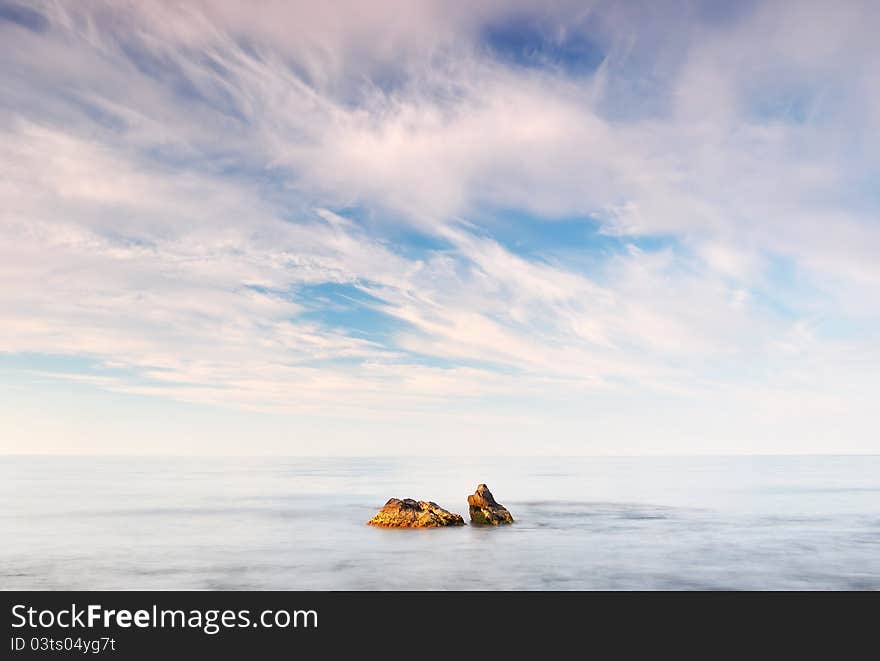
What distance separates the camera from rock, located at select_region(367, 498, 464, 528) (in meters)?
43.8

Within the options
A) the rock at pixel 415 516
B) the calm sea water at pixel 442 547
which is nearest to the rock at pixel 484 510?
the calm sea water at pixel 442 547

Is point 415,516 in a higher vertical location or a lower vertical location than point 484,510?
lower

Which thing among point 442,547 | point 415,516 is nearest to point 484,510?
point 415,516

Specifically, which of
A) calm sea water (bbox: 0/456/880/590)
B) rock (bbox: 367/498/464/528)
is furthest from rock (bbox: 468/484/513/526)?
rock (bbox: 367/498/464/528)

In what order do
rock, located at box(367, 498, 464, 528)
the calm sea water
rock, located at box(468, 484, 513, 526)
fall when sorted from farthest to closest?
rock, located at box(468, 484, 513, 526) → rock, located at box(367, 498, 464, 528) → the calm sea water

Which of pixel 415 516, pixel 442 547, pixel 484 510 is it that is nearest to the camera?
pixel 442 547

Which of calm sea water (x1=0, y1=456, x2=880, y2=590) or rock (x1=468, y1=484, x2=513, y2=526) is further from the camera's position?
rock (x1=468, y1=484, x2=513, y2=526)

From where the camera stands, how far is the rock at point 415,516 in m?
43.8

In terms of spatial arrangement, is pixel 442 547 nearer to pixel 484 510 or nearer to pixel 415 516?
pixel 415 516

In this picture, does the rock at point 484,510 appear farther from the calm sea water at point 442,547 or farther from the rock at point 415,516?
the rock at point 415,516

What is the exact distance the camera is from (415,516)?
144 feet

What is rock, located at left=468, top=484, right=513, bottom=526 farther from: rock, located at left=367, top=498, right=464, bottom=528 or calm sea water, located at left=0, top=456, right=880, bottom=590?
rock, located at left=367, top=498, right=464, bottom=528
